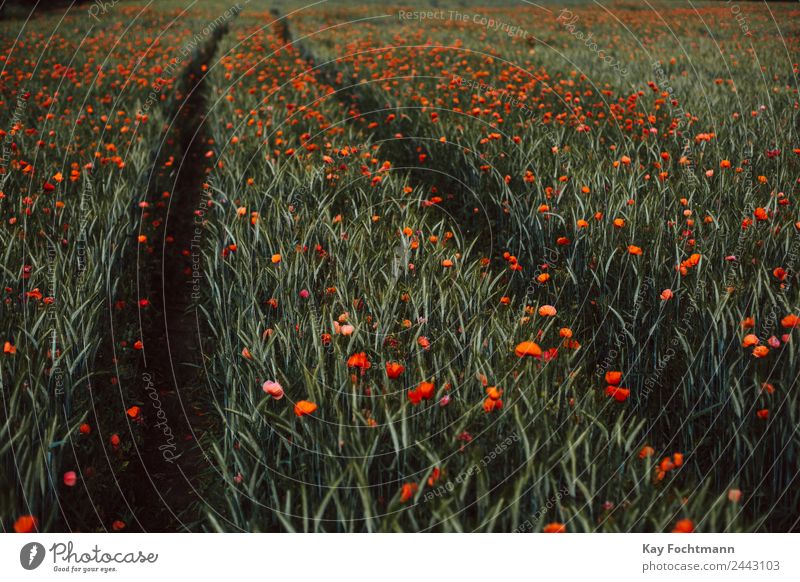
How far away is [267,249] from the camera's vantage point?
305 centimetres

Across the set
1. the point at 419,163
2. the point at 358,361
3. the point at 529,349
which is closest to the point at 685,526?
the point at 529,349

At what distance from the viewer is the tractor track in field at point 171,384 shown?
7.62ft

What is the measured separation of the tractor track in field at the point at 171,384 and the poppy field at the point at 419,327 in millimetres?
16

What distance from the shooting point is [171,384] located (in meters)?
3.10

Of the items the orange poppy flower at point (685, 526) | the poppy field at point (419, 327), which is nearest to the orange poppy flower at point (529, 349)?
the poppy field at point (419, 327)

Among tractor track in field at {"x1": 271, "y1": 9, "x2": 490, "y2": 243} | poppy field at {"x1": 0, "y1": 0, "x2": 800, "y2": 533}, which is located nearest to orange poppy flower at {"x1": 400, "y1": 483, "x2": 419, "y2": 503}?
poppy field at {"x1": 0, "y1": 0, "x2": 800, "y2": 533}

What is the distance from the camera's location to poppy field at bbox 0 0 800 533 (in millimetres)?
1621

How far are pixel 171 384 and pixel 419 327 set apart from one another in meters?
1.74

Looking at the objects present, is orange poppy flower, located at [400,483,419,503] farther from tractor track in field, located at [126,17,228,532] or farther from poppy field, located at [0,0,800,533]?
tractor track in field, located at [126,17,228,532]

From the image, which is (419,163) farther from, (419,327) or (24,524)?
(24,524)

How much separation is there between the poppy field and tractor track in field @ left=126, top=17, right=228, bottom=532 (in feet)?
0.05

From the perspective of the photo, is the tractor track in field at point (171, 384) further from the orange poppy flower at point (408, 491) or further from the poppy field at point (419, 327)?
the orange poppy flower at point (408, 491)
